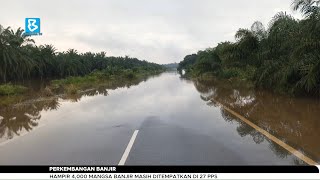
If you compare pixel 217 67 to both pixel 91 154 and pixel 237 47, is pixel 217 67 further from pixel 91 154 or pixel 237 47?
pixel 91 154

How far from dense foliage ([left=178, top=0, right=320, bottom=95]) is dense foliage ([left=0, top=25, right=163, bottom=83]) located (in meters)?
40.9

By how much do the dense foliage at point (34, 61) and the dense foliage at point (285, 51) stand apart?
40902 millimetres

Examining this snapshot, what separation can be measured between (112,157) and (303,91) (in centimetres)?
1681

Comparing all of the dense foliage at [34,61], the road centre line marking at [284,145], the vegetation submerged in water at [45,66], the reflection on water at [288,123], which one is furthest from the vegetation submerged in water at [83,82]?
the road centre line marking at [284,145]

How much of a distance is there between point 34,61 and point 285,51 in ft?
203

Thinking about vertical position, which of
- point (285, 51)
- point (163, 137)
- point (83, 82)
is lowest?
point (83, 82)

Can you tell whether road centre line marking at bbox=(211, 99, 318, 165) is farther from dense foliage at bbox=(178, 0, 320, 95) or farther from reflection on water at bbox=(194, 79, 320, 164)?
dense foliage at bbox=(178, 0, 320, 95)

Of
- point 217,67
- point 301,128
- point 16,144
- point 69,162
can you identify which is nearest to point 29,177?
point 69,162

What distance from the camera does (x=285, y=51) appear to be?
1039 inches

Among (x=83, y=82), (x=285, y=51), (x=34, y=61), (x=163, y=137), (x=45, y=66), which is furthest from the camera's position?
(x=45, y=66)

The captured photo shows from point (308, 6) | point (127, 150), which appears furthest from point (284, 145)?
point (308, 6)

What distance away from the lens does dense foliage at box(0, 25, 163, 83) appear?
62.2 metres

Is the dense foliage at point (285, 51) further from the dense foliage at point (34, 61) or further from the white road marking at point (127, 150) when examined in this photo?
the dense foliage at point (34, 61)

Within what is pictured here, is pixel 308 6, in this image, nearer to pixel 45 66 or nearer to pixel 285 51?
pixel 285 51
